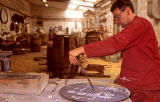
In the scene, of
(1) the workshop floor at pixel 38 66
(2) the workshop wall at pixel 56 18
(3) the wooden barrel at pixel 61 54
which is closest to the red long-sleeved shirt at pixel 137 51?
(3) the wooden barrel at pixel 61 54

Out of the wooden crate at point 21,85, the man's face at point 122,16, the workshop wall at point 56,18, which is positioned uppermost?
the workshop wall at point 56,18

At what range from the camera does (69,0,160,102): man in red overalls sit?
1948 millimetres

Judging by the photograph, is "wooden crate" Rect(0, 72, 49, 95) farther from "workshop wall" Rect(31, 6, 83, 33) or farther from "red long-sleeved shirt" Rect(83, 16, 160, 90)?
"workshop wall" Rect(31, 6, 83, 33)

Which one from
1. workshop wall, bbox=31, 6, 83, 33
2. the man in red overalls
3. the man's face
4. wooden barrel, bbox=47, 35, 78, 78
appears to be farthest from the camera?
workshop wall, bbox=31, 6, 83, 33

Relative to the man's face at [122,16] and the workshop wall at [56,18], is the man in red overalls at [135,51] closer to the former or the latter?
the man's face at [122,16]

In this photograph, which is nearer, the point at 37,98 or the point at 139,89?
the point at 37,98

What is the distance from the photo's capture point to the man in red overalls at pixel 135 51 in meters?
1.95

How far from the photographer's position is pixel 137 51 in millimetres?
2057

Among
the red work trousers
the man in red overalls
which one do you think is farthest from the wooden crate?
the red work trousers

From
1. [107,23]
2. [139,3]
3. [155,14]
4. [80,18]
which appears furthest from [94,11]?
[155,14]

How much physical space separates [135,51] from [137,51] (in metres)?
0.02

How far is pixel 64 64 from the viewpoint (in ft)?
18.2

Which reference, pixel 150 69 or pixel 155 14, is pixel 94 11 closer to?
pixel 155 14

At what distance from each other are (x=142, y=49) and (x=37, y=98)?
1206 millimetres
